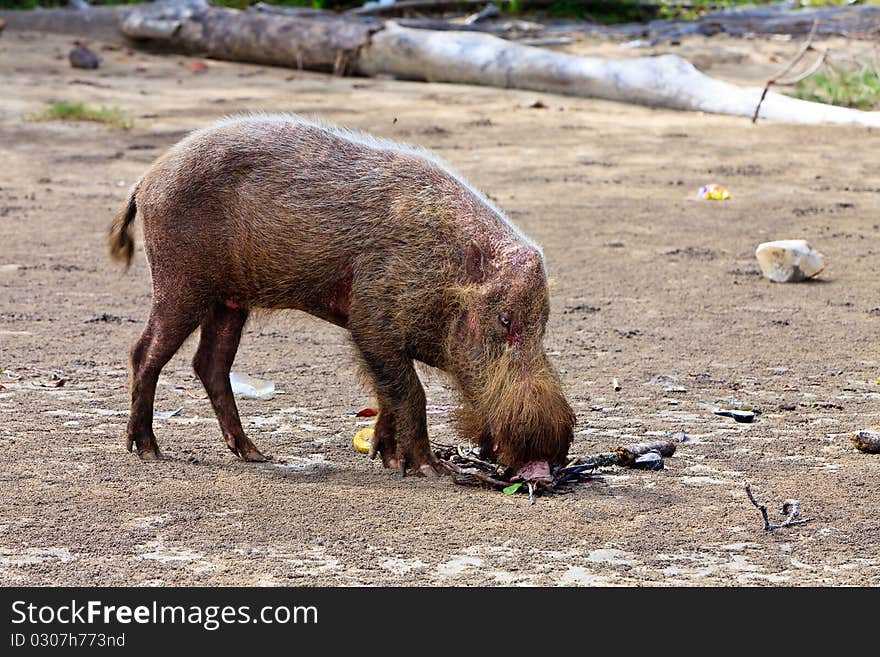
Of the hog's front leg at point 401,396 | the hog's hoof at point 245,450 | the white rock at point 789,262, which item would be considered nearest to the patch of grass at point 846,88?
the white rock at point 789,262

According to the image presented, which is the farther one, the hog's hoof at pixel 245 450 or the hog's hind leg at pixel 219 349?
the hog's hind leg at pixel 219 349

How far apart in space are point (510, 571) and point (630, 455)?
124cm

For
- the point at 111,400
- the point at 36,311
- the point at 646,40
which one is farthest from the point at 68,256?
the point at 646,40

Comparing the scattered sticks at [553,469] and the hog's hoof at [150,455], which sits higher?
the scattered sticks at [553,469]

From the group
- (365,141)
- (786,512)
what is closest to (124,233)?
(365,141)

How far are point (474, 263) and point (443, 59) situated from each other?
10233mm

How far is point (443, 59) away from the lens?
14562mm

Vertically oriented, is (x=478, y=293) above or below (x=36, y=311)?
above

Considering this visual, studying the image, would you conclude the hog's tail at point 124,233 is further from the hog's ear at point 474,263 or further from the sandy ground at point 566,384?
the hog's ear at point 474,263

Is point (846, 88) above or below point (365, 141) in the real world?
below

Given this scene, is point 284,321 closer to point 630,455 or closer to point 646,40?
point 630,455

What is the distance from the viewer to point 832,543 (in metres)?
4.09

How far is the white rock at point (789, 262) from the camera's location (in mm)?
7902

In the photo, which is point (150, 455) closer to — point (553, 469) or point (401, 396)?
point (401, 396)
